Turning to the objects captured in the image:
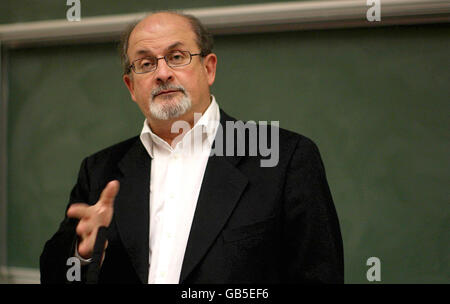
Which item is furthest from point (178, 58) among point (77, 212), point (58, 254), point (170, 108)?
point (58, 254)

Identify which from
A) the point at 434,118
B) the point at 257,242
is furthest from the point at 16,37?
the point at 434,118

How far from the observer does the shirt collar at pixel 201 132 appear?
945 millimetres

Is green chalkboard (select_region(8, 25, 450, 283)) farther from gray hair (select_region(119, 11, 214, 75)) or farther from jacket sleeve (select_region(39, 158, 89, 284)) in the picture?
jacket sleeve (select_region(39, 158, 89, 284))

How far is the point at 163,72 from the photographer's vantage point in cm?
91

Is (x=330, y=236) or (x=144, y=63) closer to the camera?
(x=330, y=236)

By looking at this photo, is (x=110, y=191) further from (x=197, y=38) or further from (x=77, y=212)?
(x=197, y=38)

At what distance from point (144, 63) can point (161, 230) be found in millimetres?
414

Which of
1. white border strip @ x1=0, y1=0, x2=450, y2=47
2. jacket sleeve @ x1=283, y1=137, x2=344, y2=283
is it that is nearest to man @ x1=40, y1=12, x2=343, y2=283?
jacket sleeve @ x1=283, y1=137, x2=344, y2=283

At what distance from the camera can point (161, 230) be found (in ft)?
2.92

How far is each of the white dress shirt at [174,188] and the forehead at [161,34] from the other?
0.59 feet

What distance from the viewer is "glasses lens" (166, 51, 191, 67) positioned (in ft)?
3.05

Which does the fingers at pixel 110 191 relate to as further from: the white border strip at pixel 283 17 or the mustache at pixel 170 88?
the white border strip at pixel 283 17

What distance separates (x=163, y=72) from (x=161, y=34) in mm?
96
